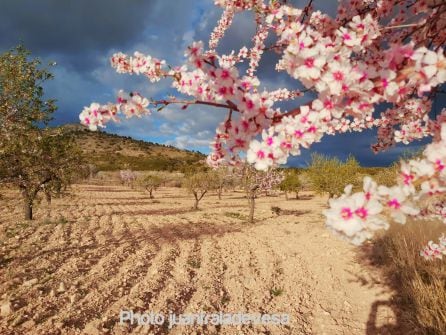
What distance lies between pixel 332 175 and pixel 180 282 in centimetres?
1911

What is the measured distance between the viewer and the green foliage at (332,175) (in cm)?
2538

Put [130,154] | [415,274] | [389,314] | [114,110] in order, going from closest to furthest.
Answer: [114,110] < [389,314] < [415,274] < [130,154]

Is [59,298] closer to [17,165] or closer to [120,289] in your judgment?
[120,289]

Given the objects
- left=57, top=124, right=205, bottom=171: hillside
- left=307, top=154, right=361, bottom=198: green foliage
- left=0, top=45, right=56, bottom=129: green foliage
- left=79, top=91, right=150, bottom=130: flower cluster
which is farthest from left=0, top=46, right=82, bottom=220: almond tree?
left=57, top=124, right=205, bottom=171: hillside

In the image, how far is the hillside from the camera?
332 feet

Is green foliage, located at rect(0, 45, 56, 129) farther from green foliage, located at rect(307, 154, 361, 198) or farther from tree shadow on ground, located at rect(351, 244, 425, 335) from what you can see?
green foliage, located at rect(307, 154, 361, 198)

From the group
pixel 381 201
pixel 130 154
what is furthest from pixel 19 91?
pixel 130 154

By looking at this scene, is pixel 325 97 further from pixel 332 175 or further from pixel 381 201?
pixel 332 175

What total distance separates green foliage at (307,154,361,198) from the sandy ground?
11.0 m

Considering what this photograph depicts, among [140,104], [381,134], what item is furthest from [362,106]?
[381,134]

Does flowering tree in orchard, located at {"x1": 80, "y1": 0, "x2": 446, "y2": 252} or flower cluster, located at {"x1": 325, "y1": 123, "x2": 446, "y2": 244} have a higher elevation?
flowering tree in orchard, located at {"x1": 80, "y1": 0, "x2": 446, "y2": 252}

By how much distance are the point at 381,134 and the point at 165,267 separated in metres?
7.31

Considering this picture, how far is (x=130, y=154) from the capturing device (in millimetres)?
119125

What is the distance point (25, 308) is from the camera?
7.12 metres
